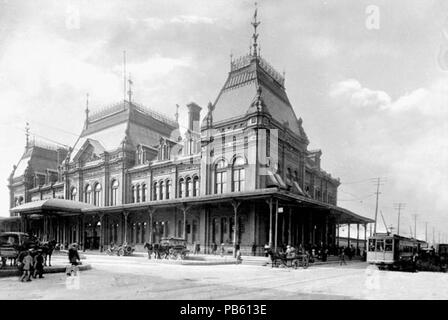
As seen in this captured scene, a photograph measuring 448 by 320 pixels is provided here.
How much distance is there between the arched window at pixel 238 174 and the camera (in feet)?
98.0

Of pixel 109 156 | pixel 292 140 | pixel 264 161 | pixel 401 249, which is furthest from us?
pixel 109 156

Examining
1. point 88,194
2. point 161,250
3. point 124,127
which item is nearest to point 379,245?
point 161,250

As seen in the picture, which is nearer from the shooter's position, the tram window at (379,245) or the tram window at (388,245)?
the tram window at (388,245)

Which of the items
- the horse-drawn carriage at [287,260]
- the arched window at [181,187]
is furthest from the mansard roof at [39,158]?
the horse-drawn carriage at [287,260]

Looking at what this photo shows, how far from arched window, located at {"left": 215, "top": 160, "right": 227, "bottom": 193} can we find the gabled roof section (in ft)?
12.9

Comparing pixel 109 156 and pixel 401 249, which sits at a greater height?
pixel 109 156

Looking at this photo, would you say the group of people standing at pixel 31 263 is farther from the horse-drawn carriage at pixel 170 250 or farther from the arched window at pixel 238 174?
the arched window at pixel 238 174

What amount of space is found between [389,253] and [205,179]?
15.1m

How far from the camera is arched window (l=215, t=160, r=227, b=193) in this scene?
3089cm

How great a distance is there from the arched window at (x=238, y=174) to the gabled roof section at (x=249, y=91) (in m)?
3.99

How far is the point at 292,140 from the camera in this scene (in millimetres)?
34312
